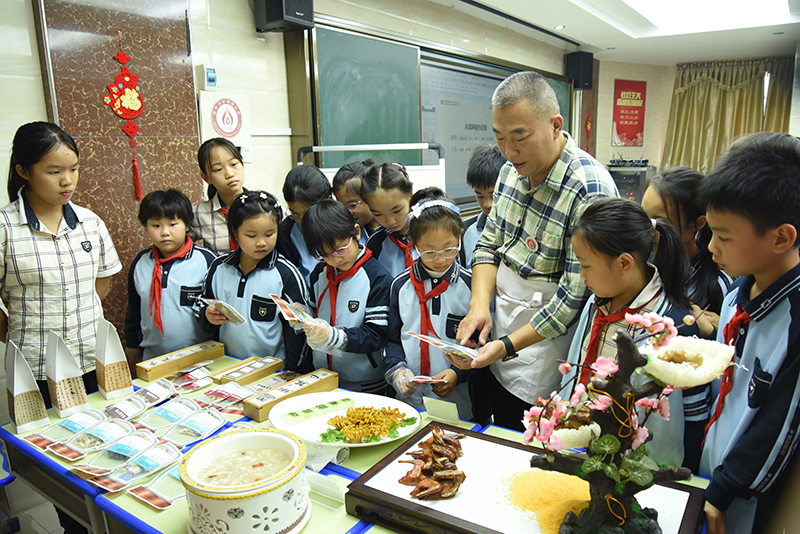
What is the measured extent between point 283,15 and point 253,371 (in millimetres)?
2480

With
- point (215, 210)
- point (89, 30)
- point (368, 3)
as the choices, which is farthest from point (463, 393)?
point (368, 3)

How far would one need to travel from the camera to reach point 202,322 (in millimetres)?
2277

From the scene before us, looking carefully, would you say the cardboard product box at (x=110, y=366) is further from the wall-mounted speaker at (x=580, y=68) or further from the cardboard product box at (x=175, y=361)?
the wall-mounted speaker at (x=580, y=68)

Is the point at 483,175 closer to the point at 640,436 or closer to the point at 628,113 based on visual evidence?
the point at 640,436

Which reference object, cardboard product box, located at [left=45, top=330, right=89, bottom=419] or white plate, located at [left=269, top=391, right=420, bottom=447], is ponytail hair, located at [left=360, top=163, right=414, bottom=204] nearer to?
white plate, located at [left=269, top=391, right=420, bottom=447]

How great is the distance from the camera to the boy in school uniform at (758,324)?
102 cm

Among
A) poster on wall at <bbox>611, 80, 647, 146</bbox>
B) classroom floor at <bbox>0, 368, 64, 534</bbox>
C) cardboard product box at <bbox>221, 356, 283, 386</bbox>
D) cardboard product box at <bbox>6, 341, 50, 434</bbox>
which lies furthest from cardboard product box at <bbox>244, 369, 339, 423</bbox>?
poster on wall at <bbox>611, 80, 647, 146</bbox>

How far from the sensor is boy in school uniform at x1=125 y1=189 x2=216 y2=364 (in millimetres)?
2340

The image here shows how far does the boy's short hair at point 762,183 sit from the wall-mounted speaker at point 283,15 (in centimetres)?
297

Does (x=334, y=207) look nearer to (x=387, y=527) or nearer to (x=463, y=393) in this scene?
(x=463, y=393)

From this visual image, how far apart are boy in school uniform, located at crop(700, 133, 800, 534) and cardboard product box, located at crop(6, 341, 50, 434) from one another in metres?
1.88

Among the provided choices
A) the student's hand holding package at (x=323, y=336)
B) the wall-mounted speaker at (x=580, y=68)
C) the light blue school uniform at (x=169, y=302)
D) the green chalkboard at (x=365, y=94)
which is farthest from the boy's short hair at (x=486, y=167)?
the wall-mounted speaker at (x=580, y=68)

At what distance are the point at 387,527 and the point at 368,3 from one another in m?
4.25

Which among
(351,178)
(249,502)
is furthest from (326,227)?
(249,502)
